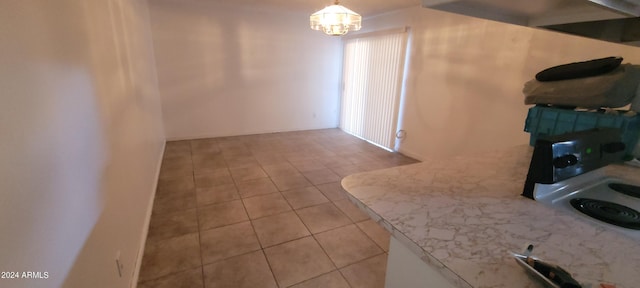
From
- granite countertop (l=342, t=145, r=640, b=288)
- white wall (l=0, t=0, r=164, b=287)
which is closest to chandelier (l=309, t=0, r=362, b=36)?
white wall (l=0, t=0, r=164, b=287)

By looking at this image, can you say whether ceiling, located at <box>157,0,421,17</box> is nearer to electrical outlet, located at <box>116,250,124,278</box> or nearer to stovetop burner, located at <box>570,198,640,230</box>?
stovetop burner, located at <box>570,198,640,230</box>

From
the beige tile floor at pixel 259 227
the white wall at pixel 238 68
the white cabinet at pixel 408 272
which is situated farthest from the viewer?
the white wall at pixel 238 68

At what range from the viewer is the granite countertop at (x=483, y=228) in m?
0.54

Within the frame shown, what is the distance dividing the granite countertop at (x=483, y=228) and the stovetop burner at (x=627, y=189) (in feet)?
0.51

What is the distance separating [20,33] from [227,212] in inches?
77.1

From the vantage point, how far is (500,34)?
2.68 meters

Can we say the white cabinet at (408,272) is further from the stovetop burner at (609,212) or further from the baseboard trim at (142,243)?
the baseboard trim at (142,243)

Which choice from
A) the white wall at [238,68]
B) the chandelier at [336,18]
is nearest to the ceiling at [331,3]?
the white wall at [238,68]

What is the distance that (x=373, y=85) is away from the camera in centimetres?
465

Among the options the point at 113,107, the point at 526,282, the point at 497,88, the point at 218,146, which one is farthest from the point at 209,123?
the point at 526,282

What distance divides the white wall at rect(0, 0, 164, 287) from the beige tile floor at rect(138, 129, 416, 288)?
17.0 inches

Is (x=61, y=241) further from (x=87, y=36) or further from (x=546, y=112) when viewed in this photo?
(x=546, y=112)

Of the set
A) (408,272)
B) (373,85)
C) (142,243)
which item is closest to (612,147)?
(408,272)

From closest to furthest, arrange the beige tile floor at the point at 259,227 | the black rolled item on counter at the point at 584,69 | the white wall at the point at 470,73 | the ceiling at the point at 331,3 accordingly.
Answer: the black rolled item on counter at the point at 584,69 < the beige tile floor at the point at 259,227 < the white wall at the point at 470,73 < the ceiling at the point at 331,3
